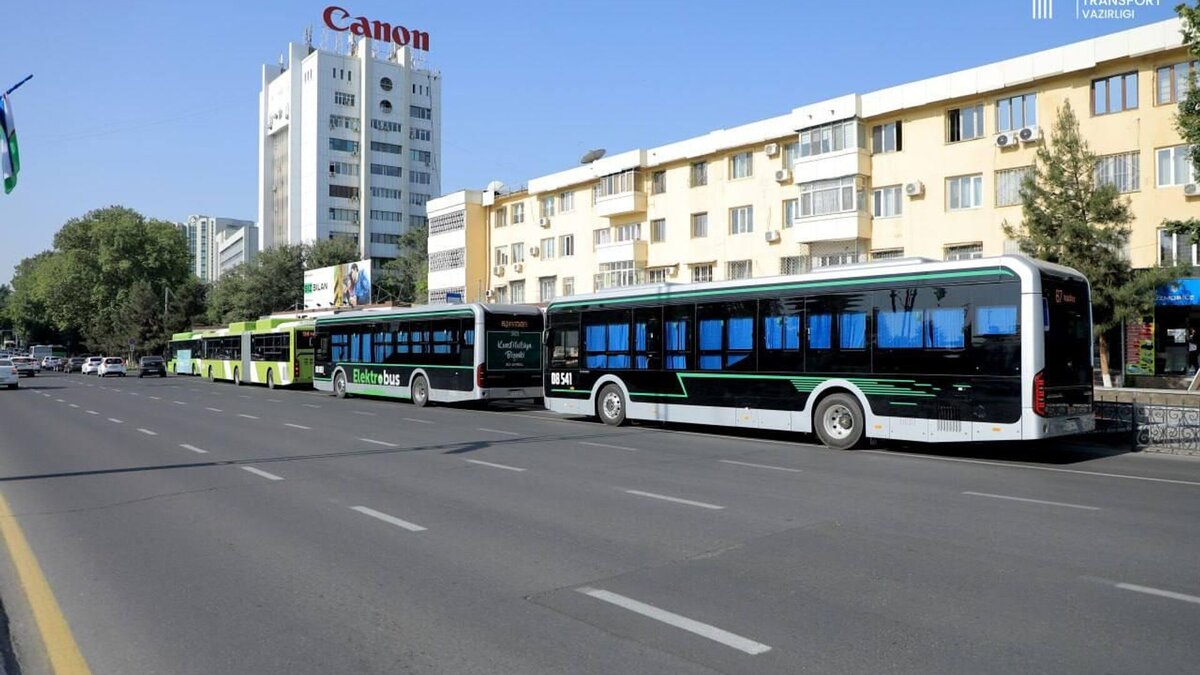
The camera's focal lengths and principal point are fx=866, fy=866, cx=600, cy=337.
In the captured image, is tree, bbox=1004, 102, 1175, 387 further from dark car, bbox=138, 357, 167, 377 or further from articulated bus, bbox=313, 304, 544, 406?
dark car, bbox=138, 357, 167, 377

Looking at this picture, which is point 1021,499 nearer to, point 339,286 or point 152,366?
point 339,286

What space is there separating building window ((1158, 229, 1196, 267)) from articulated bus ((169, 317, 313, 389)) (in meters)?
32.3

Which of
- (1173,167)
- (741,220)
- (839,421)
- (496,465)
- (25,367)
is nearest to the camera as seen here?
(496,465)

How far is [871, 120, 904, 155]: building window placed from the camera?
1341 inches

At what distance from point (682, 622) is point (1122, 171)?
2969 centimetres

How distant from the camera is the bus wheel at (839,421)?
14.8 m

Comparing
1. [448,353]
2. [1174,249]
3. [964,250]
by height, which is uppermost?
[964,250]

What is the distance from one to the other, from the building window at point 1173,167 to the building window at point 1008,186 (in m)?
4.09

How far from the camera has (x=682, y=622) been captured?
526 cm

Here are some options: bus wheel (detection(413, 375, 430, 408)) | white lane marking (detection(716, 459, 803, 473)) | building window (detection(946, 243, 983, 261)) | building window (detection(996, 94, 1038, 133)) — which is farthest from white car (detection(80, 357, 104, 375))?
white lane marking (detection(716, 459, 803, 473))

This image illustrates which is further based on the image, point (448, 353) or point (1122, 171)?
point (1122, 171)

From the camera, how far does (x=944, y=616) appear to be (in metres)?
5.35

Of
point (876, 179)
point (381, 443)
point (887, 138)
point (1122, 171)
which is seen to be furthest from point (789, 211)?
point (381, 443)

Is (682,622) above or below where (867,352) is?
below
